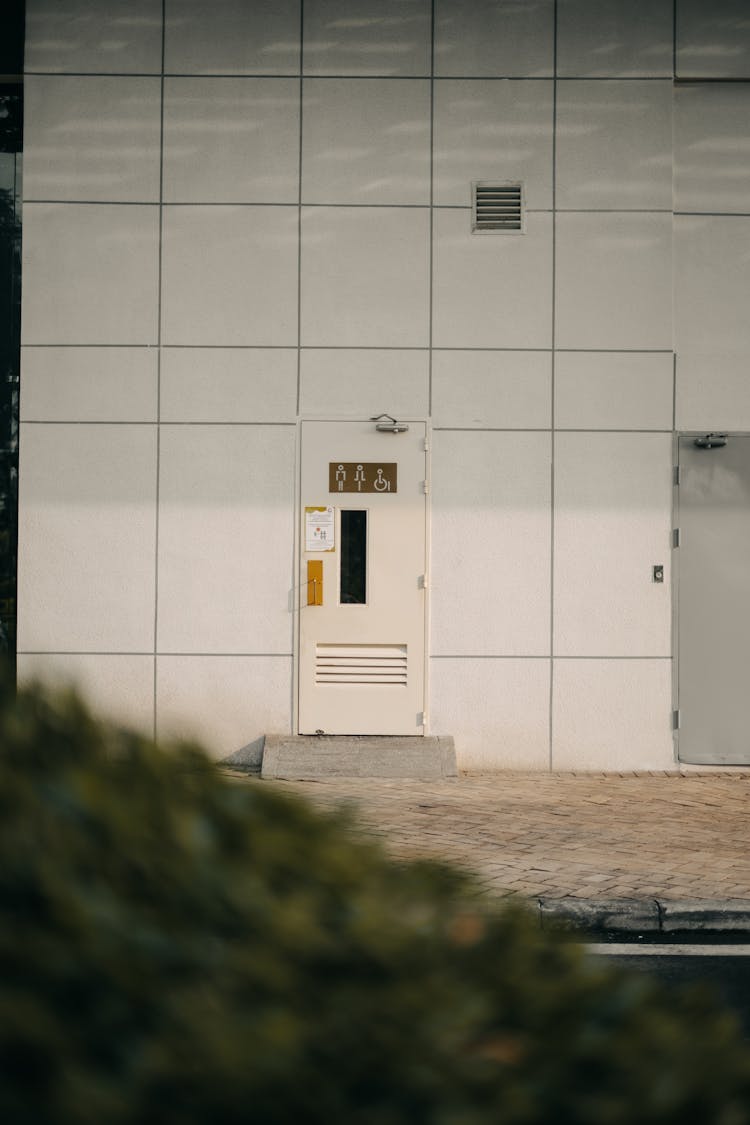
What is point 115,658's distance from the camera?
11031 millimetres

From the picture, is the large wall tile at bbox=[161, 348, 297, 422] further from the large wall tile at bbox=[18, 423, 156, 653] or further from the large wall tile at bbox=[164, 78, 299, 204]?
the large wall tile at bbox=[164, 78, 299, 204]

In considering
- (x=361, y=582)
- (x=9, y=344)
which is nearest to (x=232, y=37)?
(x=9, y=344)

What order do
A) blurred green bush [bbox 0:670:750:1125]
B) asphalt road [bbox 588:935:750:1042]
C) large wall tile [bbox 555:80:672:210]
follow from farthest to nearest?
large wall tile [bbox 555:80:672:210], asphalt road [bbox 588:935:750:1042], blurred green bush [bbox 0:670:750:1125]

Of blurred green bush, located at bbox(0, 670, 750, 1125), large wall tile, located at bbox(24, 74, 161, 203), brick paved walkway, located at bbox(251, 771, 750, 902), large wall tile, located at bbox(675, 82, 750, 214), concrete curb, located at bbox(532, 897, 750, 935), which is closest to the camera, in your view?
blurred green bush, located at bbox(0, 670, 750, 1125)

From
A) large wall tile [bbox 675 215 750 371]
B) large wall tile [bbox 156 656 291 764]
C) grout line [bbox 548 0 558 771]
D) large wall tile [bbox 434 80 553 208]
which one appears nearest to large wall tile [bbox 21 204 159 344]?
large wall tile [bbox 434 80 553 208]

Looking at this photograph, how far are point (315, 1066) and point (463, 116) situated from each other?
1061 centimetres

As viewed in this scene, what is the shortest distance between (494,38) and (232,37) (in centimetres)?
237

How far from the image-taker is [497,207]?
11148 mm

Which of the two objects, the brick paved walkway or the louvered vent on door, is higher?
the louvered vent on door

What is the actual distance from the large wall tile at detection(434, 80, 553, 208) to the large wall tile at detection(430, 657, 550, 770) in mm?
4256

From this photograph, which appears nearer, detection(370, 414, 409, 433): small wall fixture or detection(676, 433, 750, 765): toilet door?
detection(370, 414, 409, 433): small wall fixture

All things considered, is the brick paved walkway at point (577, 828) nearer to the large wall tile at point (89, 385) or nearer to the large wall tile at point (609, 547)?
the large wall tile at point (609, 547)

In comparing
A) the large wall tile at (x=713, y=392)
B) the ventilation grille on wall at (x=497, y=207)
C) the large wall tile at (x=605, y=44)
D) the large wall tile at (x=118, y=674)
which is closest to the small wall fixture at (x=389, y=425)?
the ventilation grille on wall at (x=497, y=207)

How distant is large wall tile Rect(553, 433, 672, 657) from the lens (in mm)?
11102
